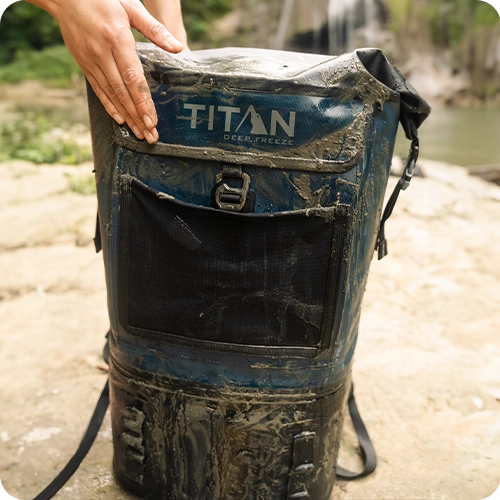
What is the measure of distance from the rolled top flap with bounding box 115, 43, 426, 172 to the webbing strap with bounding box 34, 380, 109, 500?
782 mm

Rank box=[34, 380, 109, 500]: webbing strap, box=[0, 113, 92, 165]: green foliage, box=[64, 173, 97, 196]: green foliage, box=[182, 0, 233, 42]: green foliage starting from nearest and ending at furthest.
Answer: box=[34, 380, 109, 500]: webbing strap < box=[64, 173, 97, 196]: green foliage < box=[0, 113, 92, 165]: green foliage < box=[182, 0, 233, 42]: green foliage

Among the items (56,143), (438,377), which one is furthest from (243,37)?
(438,377)

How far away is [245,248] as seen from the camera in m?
1.13

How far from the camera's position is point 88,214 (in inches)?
143

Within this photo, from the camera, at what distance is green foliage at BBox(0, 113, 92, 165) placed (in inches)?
204

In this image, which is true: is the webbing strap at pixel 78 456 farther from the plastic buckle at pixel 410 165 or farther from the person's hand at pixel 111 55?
the plastic buckle at pixel 410 165

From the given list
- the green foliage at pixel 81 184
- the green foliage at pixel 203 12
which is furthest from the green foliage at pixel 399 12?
the green foliage at pixel 81 184

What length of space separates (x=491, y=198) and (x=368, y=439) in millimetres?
3163

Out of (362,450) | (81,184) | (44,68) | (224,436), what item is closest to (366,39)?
(44,68)

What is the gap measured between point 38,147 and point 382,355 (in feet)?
14.2

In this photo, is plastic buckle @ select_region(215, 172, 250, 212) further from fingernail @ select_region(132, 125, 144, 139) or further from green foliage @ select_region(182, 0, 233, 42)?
green foliage @ select_region(182, 0, 233, 42)

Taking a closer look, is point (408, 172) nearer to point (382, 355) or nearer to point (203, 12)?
point (382, 355)

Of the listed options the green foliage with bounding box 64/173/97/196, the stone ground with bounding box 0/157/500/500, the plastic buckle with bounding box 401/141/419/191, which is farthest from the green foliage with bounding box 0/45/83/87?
the plastic buckle with bounding box 401/141/419/191

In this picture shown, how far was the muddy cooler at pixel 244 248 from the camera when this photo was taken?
1.09 meters
